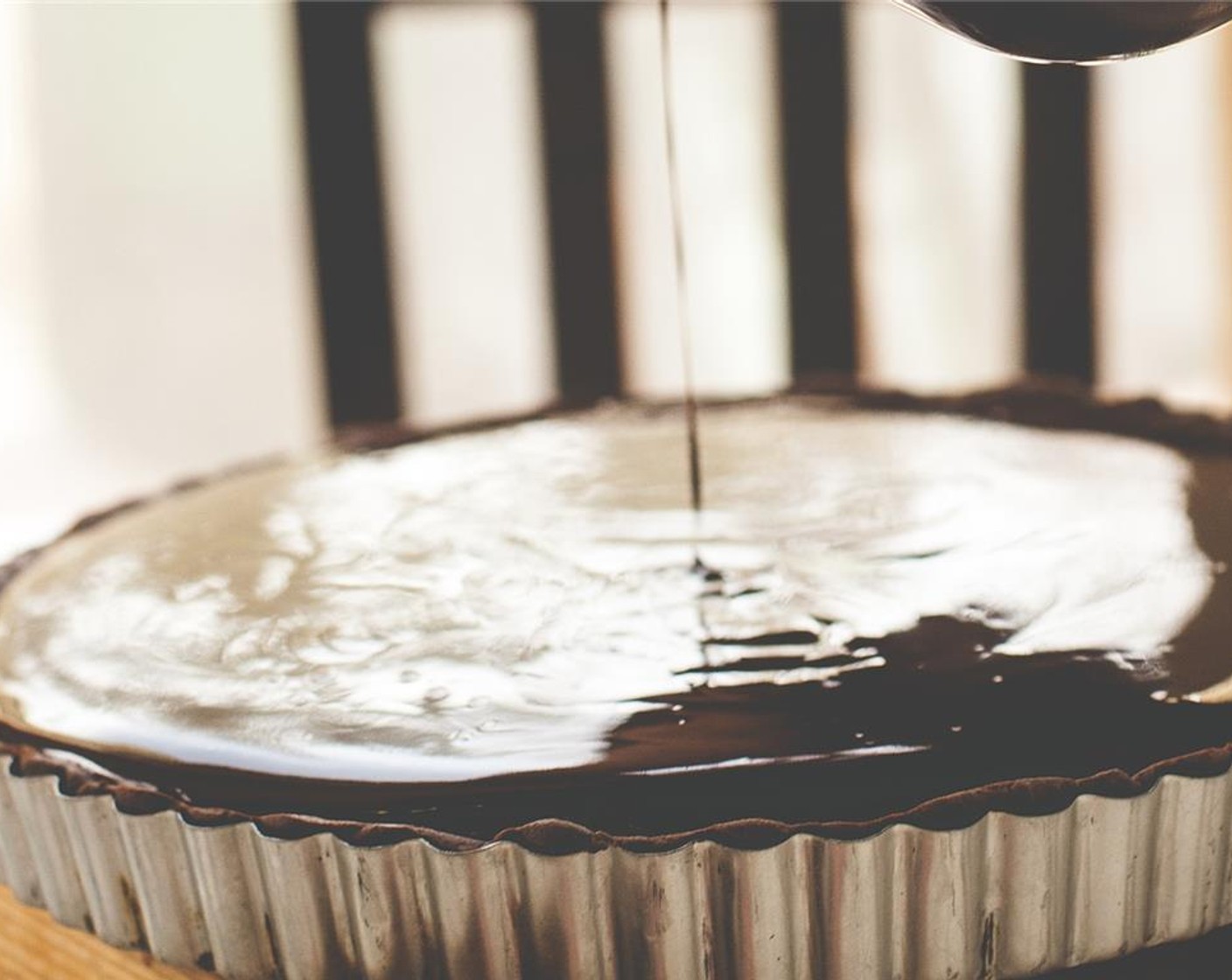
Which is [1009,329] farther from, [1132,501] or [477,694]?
[477,694]

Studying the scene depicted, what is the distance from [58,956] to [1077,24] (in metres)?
0.68

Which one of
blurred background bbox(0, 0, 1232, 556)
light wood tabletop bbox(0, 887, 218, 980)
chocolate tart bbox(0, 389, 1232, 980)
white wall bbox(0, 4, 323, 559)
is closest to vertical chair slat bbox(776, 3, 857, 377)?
blurred background bbox(0, 0, 1232, 556)

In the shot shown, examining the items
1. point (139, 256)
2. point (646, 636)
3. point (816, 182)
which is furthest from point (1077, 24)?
point (139, 256)

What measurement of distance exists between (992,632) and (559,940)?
288 millimetres

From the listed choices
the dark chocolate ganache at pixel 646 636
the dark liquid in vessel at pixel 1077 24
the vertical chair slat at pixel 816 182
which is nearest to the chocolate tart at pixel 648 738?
the dark chocolate ganache at pixel 646 636

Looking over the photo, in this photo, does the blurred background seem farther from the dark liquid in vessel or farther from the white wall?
the dark liquid in vessel

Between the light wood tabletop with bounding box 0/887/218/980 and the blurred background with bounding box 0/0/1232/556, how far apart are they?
1878 mm

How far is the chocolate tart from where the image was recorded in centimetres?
65

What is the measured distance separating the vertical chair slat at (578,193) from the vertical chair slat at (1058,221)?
774mm

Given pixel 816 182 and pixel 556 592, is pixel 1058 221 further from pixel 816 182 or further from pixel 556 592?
pixel 556 592

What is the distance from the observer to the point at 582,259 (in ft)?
8.98

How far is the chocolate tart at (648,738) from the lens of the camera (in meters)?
0.65

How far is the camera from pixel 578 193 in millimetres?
2725

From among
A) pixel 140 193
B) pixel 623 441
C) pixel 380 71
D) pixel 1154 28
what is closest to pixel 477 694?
pixel 1154 28
